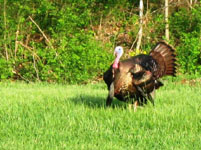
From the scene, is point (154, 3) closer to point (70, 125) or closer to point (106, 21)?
point (106, 21)

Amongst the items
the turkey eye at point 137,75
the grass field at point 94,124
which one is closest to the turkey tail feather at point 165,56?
the grass field at point 94,124

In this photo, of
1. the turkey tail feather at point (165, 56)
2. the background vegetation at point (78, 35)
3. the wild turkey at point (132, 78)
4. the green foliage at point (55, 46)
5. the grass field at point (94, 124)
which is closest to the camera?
the grass field at point (94, 124)

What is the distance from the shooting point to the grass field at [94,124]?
17.3ft

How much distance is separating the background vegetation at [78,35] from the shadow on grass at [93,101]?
131 inches

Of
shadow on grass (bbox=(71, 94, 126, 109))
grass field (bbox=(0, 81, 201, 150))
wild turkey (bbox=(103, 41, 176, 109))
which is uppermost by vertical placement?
wild turkey (bbox=(103, 41, 176, 109))

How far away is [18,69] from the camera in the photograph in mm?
12781

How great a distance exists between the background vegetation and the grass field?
12.2ft

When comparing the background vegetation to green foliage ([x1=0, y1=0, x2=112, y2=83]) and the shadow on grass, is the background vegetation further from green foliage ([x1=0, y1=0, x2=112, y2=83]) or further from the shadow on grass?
the shadow on grass

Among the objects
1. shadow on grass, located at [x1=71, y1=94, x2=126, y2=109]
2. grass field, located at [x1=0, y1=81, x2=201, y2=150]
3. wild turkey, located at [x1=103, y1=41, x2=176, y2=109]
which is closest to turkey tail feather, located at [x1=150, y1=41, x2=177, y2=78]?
wild turkey, located at [x1=103, y1=41, x2=176, y2=109]

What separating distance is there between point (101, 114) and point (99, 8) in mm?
8059

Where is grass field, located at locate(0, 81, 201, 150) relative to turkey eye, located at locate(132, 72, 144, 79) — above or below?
below

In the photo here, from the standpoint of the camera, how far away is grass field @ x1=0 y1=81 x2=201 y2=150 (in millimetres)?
5285

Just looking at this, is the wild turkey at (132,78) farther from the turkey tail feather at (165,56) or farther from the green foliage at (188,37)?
the green foliage at (188,37)

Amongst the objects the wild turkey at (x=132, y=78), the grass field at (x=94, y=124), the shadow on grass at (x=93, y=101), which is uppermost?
the wild turkey at (x=132, y=78)
